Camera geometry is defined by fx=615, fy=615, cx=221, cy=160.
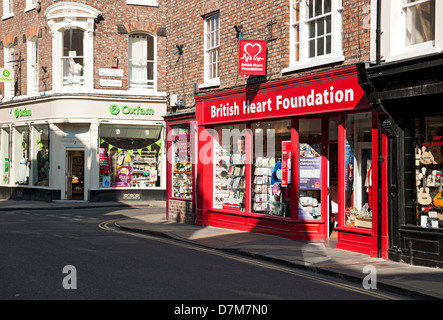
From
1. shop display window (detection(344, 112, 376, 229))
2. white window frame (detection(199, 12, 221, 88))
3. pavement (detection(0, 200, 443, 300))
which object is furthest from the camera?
white window frame (detection(199, 12, 221, 88))

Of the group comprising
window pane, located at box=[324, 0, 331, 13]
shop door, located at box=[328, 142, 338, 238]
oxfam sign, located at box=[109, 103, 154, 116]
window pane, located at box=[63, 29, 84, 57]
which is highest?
window pane, located at box=[63, 29, 84, 57]

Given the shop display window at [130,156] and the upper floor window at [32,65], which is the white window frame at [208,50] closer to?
the shop display window at [130,156]

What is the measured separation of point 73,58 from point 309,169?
16.4 meters

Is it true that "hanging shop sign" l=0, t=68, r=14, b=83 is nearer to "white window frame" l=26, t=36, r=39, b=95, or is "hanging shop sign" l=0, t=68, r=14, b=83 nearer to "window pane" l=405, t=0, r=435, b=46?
"white window frame" l=26, t=36, r=39, b=95

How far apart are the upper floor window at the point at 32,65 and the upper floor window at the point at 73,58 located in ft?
8.22

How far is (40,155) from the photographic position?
2858 cm

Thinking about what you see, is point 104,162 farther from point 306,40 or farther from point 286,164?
point 306,40

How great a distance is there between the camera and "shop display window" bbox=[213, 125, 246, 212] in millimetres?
16359

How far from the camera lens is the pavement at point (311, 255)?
9047 mm

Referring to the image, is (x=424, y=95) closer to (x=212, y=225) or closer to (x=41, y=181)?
(x=212, y=225)

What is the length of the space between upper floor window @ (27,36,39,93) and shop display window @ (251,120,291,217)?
1683 centimetres

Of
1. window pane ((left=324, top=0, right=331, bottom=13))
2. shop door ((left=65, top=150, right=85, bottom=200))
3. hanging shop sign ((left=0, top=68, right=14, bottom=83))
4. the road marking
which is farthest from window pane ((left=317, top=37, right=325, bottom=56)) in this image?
hanging shop sign ((left=0, top=68, right=14, bottom=83))

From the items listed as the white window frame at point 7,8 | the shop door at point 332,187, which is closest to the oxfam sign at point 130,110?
the white window frame at point 7,8
